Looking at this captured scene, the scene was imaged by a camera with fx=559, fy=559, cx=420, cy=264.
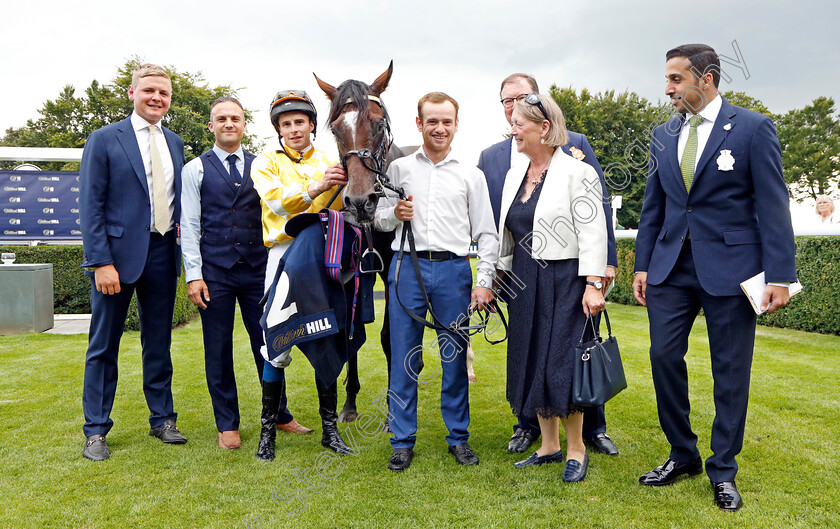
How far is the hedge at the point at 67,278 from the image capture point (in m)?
9.97

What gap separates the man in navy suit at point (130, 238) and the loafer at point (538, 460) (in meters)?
2.29

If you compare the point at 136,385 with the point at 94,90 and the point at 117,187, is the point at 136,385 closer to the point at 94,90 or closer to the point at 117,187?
the point at 117,187

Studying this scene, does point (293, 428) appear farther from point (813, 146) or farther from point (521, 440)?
point (813, 146)

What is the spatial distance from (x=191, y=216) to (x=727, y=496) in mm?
3494

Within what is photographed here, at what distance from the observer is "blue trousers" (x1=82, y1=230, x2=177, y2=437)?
3.69 meters

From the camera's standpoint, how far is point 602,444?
3.62 meters

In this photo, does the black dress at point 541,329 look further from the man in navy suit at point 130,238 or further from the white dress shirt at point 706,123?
the man in navy suit at point 130,238

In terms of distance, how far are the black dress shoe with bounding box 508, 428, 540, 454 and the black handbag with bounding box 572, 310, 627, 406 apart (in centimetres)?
81

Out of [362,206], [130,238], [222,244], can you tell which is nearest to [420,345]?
[362,206]

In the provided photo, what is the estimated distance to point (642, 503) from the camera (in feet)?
9.23

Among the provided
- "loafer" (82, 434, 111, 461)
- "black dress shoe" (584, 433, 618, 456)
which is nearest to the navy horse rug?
"loafer" (82, 434, 111, 461)

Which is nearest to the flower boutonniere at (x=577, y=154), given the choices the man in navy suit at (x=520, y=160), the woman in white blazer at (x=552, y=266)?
the man in navy suit at (x=520, y=160)

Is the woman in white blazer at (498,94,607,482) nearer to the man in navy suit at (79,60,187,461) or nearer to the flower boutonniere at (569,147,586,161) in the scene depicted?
the flower boutonniere at (569,147,586,161)

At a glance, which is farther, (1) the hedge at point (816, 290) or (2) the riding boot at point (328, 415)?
(1) the hedge at point (816, 290)
